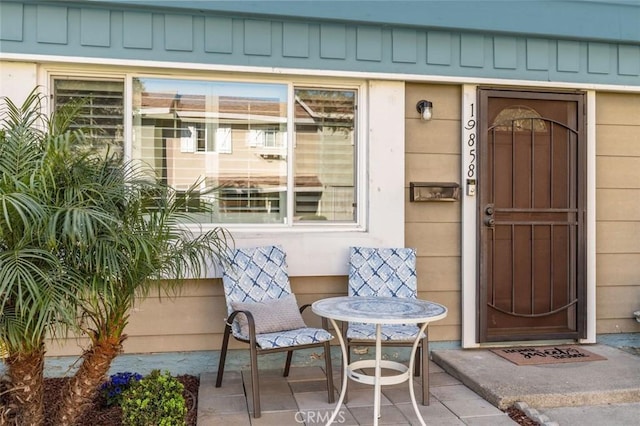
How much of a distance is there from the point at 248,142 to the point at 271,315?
1309mm

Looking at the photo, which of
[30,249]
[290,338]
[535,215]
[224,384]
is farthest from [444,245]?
[30,249]

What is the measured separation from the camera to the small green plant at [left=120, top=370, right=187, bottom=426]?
2.33 m

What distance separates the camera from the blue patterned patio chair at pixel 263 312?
279cm

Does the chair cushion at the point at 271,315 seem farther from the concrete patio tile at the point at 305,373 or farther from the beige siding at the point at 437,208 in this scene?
the beige siding at the point at 437,208

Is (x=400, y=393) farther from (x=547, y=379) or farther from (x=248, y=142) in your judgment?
(x=248, y=142)

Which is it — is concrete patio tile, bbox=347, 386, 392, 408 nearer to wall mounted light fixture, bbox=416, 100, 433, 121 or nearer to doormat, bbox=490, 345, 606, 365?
doormat, bbox=490, 345, 606, 365

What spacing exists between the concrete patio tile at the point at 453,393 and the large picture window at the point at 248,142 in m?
1.34

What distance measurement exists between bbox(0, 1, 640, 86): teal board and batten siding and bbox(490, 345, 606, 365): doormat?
2.07m

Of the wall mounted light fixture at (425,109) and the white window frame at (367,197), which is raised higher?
the wall mounted light fixture at (425,109)

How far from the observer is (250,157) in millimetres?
3605

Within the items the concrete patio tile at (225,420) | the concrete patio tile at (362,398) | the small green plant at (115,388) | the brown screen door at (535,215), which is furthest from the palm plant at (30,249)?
the brown screen door at (535,215)

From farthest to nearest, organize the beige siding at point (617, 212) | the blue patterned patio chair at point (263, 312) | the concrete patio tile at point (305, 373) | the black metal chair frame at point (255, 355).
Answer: the beige siding at point (617, 212), the concrete patio tile at point (305, 373), the blue patterned patio chair at point (263, 312), the black metal chair frame at point (255, 355)

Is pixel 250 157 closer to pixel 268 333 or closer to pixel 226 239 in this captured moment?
pixel 226 239

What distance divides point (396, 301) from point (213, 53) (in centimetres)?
207
